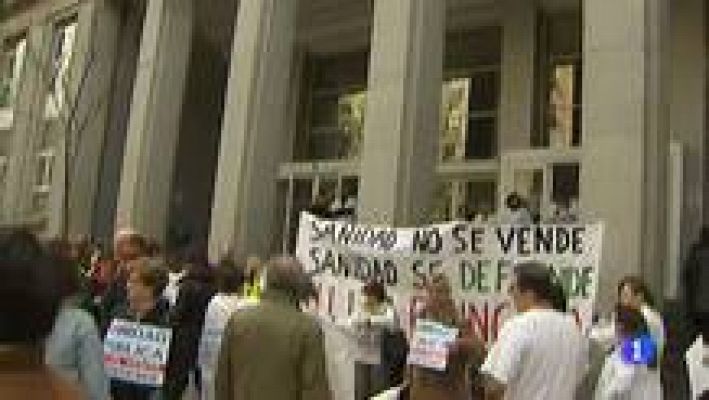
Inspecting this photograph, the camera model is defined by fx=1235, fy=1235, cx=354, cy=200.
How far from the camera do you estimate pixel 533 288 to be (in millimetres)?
6391

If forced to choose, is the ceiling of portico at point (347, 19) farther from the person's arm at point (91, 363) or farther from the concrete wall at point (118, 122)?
the person's arm at point (91, 363)

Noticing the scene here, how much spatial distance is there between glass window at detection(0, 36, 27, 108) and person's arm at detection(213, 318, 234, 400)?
2439cm

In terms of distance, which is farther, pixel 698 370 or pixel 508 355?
pixel 698 370

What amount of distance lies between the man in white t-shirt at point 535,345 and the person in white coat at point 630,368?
5.17 feet

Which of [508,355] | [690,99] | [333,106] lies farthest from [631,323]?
[333,106]

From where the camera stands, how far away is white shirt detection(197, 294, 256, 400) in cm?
903

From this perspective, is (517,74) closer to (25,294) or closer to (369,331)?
(369,331)

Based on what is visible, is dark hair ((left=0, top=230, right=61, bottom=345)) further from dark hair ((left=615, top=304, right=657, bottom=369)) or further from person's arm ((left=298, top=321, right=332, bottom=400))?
dark hair ((left=615, top=304, right=657, bottom=369))

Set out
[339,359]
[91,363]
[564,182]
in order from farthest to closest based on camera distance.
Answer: [564,182] → [339,359] → [91,363]

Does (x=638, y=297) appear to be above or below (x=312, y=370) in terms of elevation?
above

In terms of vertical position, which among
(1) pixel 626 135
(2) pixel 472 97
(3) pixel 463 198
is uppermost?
(2) pixel 472 97

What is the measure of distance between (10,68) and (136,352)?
24852 mm


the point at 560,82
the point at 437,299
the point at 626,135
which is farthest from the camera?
the point at 560,82

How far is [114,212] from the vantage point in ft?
84.1
